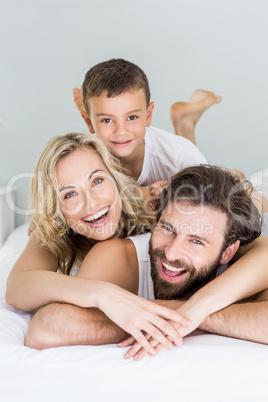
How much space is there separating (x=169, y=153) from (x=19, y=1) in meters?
1.95

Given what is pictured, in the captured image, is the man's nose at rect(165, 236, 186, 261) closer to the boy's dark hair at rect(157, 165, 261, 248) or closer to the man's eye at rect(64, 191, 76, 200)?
the boy's dark hair at rect(157, 165, 261, 248)

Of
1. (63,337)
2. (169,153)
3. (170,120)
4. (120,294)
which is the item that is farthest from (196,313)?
(170,120)

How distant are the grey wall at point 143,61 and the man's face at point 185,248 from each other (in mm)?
2107

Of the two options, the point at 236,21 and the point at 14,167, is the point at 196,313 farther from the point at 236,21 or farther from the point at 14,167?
the point at 236,21

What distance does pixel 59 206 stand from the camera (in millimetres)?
1784

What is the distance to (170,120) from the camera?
3586mm

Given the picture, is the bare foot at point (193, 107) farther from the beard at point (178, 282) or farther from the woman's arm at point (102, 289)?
the beard at point (178, 282)

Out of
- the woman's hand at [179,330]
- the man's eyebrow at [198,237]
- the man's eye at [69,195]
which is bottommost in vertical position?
the woman's hand at [179,330]

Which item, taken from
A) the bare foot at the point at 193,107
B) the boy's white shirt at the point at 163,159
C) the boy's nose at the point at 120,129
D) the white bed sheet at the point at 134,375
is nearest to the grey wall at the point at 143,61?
the bare foot at the point at 193,107

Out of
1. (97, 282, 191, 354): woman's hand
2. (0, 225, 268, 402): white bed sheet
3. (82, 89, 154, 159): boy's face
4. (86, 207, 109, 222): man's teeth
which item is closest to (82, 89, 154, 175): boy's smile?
(82, 89, 154, 159): boy's face

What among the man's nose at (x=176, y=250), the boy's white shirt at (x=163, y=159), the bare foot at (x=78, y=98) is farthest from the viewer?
the bare foot at (x=78, y=98)

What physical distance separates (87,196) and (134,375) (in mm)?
821

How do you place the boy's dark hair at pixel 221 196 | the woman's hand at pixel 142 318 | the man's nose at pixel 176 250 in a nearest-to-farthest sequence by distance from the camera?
the woman's hand at pixel 142 318 < the man's nose at pixel 176 250 < the boy's dark hair at pixel 221 196

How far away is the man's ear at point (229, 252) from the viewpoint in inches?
64.3
